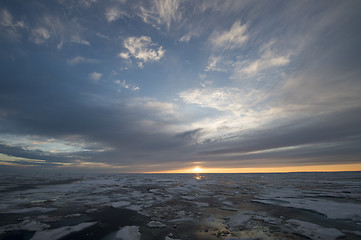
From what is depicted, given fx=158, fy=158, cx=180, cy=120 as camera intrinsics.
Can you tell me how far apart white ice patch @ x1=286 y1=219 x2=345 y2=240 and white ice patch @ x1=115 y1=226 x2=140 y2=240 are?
6346mm

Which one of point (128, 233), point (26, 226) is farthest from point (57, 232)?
point (128, 233)

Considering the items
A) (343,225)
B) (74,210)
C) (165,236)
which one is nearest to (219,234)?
(165,236)

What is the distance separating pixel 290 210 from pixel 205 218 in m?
5.83

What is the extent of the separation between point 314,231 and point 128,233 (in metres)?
7.51

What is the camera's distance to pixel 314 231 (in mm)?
6441

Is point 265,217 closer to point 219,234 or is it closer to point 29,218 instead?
point 219,234

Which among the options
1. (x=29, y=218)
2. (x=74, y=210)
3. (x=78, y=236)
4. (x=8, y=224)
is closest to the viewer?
(x=78, y=236)

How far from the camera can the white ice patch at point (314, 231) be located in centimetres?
595

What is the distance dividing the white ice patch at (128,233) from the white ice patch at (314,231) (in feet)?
20.8

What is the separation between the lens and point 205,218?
8148 mm

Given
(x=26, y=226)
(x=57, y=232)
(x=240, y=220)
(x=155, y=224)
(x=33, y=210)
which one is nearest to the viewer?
(x=57, y=232)

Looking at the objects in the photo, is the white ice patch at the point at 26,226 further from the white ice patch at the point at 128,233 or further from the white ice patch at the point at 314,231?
the white ice patch at the point at 314,231

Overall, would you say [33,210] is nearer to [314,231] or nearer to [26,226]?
[26,226]

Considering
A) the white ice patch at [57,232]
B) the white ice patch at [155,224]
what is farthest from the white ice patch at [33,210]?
the white ice patch at [155,224]
